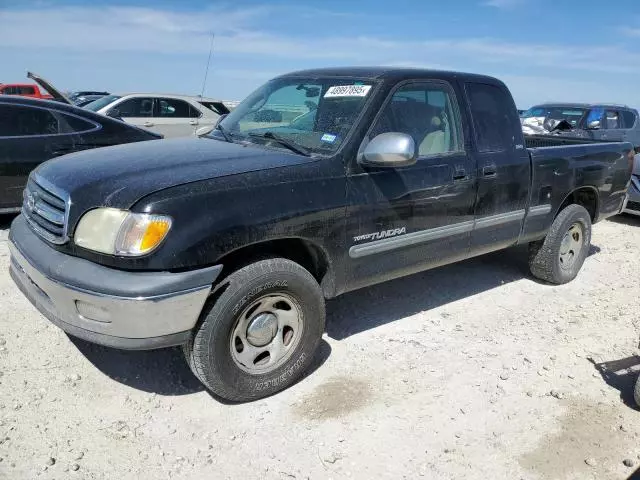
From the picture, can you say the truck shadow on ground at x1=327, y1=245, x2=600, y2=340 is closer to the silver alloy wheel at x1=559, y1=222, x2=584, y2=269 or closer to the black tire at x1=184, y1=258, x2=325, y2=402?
the silver alloy wheel at x1=559, y1=222, x2=584, y2=269

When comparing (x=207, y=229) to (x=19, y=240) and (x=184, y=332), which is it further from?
(x=19, y=240)

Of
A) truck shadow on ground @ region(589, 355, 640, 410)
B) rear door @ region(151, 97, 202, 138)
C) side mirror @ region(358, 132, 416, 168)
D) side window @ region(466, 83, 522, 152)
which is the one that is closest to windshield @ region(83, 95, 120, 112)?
rear door @ region(151, 97, 202, 138)

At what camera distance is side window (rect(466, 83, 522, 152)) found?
425 centimetres

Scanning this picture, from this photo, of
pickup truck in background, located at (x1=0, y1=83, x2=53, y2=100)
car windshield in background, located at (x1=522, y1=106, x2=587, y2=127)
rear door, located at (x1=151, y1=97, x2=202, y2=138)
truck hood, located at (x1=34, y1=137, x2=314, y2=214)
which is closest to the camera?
truck hood, located at (x1=34, y1=137, x2=314, y2=214)

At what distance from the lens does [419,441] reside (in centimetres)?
294

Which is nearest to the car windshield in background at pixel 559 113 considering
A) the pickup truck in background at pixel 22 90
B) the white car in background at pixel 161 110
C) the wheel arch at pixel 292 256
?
the white car in background at pixel 161 110

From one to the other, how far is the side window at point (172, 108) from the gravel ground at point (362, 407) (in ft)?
25.0

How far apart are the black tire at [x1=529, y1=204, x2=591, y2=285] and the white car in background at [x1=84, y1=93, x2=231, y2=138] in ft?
25.2

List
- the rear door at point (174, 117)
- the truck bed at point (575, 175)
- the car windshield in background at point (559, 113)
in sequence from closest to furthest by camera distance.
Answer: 1. the truck bed at point (575, 175)
2. the rear door at point (174, 117)
3. the car windshield in background at point (559, 113)

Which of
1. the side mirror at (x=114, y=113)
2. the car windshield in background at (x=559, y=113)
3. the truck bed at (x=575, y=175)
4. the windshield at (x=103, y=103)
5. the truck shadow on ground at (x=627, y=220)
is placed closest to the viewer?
the truck bed at (x=575, y=175)

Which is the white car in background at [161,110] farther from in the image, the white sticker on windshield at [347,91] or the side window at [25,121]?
the white sticker on windshield at [347,91]

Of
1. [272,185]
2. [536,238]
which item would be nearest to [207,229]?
[272,185]

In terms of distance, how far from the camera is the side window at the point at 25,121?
6000 mm

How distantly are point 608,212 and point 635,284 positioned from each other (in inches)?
30.8
